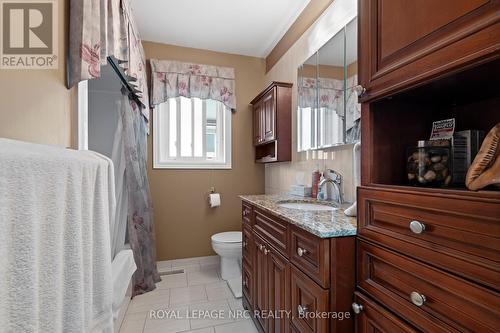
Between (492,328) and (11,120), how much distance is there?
1.43 m

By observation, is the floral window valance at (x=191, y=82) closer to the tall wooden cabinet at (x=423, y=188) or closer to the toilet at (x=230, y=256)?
the toilet at (x=230, y=256)

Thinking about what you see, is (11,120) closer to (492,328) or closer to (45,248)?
(45,248)

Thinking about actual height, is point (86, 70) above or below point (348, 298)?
above

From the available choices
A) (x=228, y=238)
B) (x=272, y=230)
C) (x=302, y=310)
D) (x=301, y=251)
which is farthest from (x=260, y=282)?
(x=228, y=238)

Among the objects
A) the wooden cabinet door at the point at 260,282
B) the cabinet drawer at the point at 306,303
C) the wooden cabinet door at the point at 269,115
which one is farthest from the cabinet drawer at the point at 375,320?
the wooden cabinet door at the point at 269,115

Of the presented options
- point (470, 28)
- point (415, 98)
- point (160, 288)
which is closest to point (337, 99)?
point (415, 98)

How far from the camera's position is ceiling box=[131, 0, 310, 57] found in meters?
2.08

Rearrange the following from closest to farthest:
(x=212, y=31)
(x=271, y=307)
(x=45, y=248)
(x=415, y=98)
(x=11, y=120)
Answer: (x=45, y=248) < (x=11, y=120) < (x=415, y=98) < (x=271, y=307) < (x=212, y=31)

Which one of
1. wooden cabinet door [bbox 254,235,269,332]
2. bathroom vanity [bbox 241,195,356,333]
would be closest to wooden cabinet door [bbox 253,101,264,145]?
bathroom vanity [bbox 241,195,356,333]

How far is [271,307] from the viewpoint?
1372 mm

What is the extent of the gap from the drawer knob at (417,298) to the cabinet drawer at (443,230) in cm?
10

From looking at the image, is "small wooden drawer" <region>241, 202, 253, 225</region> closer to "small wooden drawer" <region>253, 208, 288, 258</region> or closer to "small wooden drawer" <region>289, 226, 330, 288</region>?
"small wooden drawer" <region>253, 208, 288, 258</region>

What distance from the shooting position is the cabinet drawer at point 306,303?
0.88 meters

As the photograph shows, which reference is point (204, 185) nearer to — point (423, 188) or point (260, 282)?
point (260, 282)
